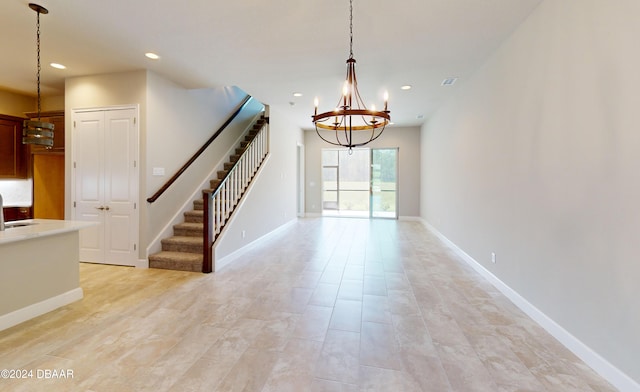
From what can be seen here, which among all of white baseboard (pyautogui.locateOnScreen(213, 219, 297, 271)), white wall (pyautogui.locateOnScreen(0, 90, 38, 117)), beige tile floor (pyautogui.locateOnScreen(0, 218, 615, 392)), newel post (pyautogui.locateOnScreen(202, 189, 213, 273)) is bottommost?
beige tile floor (pyautogui.locateOnScreen(0, 218, 615, 392))

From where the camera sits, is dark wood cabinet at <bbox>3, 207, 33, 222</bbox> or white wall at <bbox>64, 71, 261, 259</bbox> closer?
white wall at <bbox>64, 71, 261, 259</bbox>

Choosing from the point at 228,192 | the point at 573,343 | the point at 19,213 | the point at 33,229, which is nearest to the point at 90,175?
the point at 33,229

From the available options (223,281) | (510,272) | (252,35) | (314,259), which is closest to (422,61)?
(252,35)

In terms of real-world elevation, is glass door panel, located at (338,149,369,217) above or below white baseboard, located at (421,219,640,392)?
above

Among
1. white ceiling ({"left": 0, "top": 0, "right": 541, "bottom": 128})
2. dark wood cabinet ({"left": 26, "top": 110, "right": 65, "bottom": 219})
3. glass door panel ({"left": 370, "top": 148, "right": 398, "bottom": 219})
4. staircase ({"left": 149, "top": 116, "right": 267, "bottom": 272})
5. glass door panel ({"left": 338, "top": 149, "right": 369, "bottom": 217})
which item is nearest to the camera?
white ceiling ({"left": 0, "top": 0, "right": 541, "bottom": 128})

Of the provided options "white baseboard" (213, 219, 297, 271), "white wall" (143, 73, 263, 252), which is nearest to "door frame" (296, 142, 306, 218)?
"white baseboard" (213, 219, 297, 271)

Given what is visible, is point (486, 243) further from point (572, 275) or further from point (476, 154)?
point (572, 275)

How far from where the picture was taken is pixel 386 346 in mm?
2248

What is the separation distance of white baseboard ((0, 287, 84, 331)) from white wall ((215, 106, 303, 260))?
1.61 m

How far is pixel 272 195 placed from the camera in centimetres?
657

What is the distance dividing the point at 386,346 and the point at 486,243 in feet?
7.85

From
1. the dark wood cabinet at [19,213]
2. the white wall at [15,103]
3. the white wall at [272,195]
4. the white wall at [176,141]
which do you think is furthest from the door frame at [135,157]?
the white wall at [15,103]

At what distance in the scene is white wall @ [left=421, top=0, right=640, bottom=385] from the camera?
5.84ft

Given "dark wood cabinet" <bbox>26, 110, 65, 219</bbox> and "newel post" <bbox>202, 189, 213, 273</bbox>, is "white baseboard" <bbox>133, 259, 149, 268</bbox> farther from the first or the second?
"dark wood cabinet" <bbox>26, 110, 65, 219</bbox>
